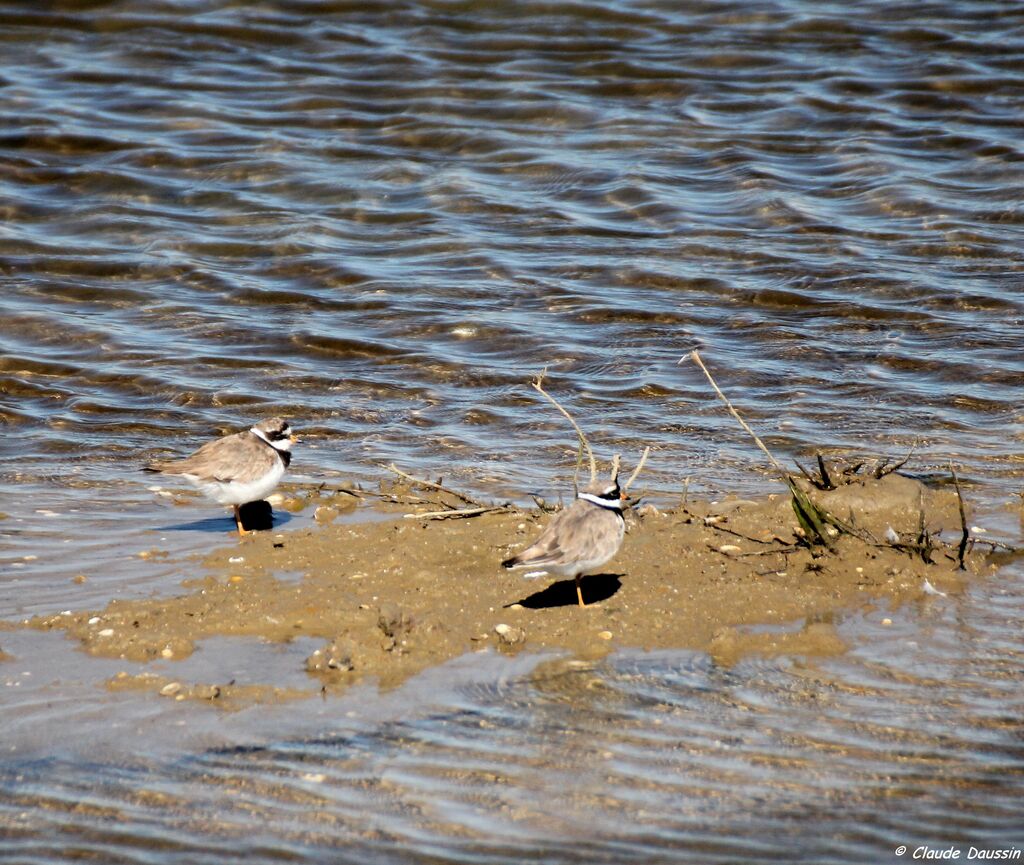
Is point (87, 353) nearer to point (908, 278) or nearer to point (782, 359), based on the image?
point (782, 359)

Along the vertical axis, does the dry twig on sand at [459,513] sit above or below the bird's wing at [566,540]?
below

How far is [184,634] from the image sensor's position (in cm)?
653

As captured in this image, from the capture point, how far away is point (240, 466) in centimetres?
827

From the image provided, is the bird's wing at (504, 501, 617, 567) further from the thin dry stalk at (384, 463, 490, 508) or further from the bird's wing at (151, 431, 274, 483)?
the bird's wing at (151, 431, 274, 483)

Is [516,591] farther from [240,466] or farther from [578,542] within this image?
[240,466]

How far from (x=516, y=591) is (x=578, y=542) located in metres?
0.53

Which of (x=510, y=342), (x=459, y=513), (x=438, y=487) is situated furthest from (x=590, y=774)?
(x=510, y=342)

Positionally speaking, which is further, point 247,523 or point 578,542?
point 247,523

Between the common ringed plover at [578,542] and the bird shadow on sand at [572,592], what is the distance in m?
0.08

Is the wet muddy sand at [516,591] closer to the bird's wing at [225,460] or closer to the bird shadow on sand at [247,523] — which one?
the bird shadow on sand at [247,523]

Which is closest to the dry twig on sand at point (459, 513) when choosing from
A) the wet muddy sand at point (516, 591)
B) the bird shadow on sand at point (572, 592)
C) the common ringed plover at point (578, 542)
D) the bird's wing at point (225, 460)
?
the wet muddy sand at point (516, 591)

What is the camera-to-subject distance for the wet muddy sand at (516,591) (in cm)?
637

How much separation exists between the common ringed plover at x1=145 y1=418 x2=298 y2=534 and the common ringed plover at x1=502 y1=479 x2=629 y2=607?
2132mm

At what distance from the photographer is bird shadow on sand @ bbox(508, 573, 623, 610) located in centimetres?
695
